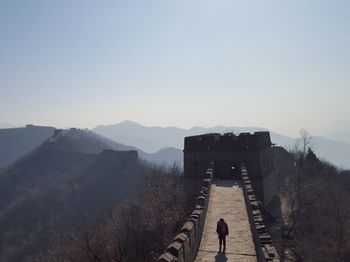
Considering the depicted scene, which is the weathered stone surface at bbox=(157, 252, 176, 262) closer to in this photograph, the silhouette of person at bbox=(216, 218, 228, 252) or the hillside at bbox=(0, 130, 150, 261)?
the silhouette of person at bbox=(216, 218, 228, 252)

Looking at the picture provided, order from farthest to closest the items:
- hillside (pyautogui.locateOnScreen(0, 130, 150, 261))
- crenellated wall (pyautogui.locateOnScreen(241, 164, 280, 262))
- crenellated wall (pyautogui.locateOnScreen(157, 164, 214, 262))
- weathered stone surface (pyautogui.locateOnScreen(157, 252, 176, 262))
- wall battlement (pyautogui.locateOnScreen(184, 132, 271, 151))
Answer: hillside (pyautogui.locateOnScreen(0, 130, 150, 261))
wall battlement (pyautogui.locateOnScreen(184, 132, 271, 151))
crenellated wall (pyautogui.locateOnScreen(241, 164, 280, 262))
crenellated wall (pyautogui.locateOnScreen(157, 164, 214, 262))
weathered stone surface (pyautogui.locateOnScreen(157, 252, 176, 262))

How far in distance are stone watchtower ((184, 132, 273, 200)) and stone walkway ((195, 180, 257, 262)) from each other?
12.0ft

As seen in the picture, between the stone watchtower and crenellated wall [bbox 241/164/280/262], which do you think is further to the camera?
the stone watchtower

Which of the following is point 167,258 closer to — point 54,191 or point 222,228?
point 222,228

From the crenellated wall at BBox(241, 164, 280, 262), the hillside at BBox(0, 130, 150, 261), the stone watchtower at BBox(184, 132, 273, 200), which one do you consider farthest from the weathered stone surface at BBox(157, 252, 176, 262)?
the hillside at BBox(0, 130, 150, 261)

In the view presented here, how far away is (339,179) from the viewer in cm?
4594

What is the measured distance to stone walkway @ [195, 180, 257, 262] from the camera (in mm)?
11172

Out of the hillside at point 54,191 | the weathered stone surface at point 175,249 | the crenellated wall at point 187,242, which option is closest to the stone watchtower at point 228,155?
the crenellated wall at point 187,242

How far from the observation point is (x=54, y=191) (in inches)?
4198

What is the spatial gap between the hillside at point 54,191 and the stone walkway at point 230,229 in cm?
5311

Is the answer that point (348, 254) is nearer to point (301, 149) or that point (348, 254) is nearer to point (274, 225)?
point (274, 225)

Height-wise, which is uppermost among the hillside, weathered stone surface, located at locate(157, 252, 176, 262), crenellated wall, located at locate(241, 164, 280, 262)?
weathered stone surface, located at locate(157, 252, 176, 262)

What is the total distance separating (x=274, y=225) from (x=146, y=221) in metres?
6.64

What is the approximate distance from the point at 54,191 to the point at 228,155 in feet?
297
